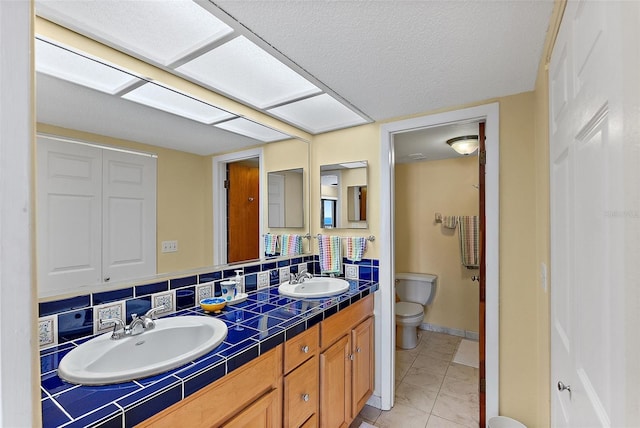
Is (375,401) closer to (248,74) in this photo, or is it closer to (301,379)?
(301,379)

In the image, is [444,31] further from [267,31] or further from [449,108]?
[449,108]

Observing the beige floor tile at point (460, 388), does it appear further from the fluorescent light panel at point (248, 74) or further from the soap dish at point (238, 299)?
the fluorescent light panel at point (248, 74)

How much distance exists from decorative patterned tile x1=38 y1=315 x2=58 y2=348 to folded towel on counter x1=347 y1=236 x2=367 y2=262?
170 cm

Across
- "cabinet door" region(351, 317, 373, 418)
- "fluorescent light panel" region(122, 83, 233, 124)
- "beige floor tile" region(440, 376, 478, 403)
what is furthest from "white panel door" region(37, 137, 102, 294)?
"beige floor tile" region(440, 376, 478, 403)

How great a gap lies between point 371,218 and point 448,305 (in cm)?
188

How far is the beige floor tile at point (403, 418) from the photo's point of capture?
1941mm

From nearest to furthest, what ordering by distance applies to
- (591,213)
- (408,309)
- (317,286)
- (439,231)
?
(591,213)
(317,286)
(408,309)
(439,231)

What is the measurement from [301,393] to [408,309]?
1985mm

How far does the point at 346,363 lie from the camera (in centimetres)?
175

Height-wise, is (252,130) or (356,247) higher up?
(252,130)

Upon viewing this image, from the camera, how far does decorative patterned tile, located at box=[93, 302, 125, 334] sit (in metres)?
→ 1.15

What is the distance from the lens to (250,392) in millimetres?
1085

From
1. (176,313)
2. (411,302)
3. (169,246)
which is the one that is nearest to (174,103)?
(169,246)

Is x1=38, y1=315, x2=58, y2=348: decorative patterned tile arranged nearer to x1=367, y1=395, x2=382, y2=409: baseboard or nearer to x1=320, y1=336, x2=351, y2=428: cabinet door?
x1=320, y1=336, x2=351, y2=428: cabinet door
